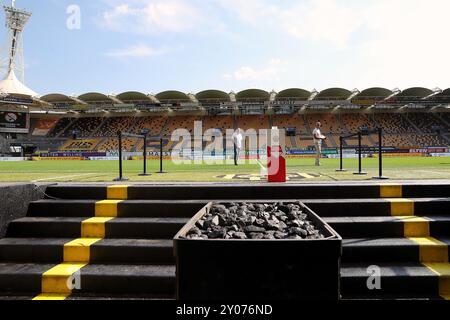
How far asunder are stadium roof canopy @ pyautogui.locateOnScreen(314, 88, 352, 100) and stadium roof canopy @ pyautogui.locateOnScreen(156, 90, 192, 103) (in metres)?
16.6

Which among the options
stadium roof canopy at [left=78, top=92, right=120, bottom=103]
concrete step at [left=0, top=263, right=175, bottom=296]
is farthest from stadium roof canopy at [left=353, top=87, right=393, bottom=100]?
concrete step at [left=0, top=263, right=175, bottom=296]

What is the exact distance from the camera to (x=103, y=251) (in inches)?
135

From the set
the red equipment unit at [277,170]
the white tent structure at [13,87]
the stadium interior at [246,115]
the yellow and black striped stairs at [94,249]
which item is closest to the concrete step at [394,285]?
the yellow and black striped stairs at [94,249]

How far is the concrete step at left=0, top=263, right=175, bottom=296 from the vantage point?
3.00 m

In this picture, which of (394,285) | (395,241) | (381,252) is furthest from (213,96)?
(394,285)

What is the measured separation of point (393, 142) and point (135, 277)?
142ft

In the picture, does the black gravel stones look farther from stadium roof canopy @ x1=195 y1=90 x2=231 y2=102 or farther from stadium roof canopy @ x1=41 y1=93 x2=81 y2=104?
stadium roof canopy @ x1=41 y1=93 x2=81 y2=104

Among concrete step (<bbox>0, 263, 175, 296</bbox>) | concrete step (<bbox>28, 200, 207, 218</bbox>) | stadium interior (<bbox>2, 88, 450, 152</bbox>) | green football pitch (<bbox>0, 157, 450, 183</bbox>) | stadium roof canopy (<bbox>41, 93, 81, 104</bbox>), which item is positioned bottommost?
concrete step (<bbox>0, 263, 175, 296</bbox>)

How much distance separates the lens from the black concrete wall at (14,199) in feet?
12.3

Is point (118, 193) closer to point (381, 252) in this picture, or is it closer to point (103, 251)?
point (103, 251)

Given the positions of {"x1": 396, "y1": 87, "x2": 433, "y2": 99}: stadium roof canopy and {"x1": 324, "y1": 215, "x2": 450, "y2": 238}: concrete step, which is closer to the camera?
{"x1": 324, "y1": 215, "x2": 450, "y2": 238}: concrete step

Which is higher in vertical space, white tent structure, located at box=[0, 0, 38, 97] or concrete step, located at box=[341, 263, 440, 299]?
white tent structure, located at box=[0, 0, 38, 97]

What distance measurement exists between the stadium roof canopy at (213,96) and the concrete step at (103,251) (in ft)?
121
